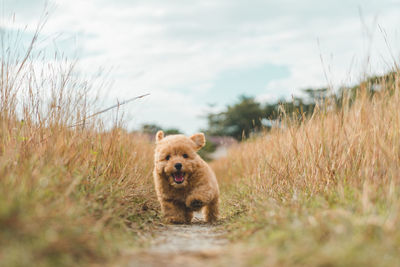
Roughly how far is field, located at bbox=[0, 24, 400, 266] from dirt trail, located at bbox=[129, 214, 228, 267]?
0.11 metres

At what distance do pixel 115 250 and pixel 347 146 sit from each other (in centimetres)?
263

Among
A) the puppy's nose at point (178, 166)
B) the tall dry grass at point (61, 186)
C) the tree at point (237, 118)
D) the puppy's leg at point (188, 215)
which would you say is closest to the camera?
the tall dry grass at point (61, 186)

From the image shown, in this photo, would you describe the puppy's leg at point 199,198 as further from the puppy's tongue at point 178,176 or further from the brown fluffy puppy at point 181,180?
the puppy's tongue at point 178,176

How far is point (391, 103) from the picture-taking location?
3.83 m

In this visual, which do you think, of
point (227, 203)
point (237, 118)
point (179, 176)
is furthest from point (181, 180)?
point (237, 118)

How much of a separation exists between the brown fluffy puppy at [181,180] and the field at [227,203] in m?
0.26

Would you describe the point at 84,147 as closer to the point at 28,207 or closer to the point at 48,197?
the point at 48,197

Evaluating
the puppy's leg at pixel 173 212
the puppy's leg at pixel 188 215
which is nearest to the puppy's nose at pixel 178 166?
the puppy's leg at pixel 173 212

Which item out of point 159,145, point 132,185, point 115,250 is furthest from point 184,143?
point 115,250

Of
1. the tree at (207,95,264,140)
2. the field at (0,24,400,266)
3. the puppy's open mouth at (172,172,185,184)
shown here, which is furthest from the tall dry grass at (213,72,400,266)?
the tree at (207,95,264,140)

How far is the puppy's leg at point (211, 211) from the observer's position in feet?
15.3

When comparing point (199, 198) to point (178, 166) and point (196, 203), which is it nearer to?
point (196, 203)

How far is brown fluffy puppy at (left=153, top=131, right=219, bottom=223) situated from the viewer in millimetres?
4199

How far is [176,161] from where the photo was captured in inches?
163
